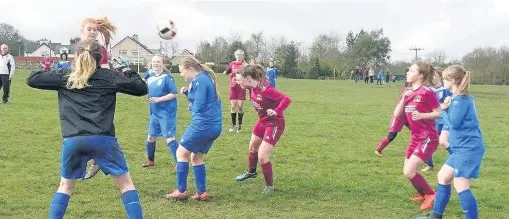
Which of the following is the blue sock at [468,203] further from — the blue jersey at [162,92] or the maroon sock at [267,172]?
the blue jersey at [162,92]

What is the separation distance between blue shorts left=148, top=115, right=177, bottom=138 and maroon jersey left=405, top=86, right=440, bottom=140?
A: 362 cm

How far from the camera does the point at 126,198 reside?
17.2 feet

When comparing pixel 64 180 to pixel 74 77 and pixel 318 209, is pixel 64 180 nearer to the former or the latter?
pixel 74 77

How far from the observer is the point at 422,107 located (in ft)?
23.2

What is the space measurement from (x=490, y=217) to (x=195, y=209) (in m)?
3.46

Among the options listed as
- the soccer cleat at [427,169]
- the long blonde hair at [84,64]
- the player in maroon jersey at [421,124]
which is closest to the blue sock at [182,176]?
the long blonde hair at [84,64]

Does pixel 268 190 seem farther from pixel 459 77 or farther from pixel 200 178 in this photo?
pixel 459 77

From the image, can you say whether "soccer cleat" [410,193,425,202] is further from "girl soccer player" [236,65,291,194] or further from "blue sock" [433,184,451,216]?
"girl soccer player" [236,65,291,194]

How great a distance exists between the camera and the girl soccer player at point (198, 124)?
7098mm

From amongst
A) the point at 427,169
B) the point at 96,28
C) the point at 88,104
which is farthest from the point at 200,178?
the point at 427,169

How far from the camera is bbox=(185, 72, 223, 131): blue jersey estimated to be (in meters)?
7.09

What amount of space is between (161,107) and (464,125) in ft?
15.5

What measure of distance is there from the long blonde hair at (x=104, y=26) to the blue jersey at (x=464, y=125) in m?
3.76

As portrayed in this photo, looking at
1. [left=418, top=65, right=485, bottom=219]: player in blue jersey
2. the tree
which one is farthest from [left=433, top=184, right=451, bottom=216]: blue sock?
Result: the tree
